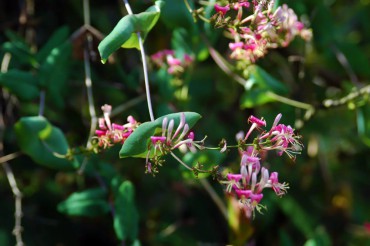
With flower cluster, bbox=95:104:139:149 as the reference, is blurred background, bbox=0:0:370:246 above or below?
below

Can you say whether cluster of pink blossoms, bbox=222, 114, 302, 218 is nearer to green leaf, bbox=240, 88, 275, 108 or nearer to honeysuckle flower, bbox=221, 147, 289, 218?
honeysuckle flower, bbox=221, 147, 289, 218

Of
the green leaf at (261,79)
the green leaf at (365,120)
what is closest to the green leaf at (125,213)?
the green leaf at (261,79)

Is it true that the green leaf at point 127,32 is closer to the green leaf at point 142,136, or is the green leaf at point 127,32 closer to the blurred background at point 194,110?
the green leaf at point 142,136

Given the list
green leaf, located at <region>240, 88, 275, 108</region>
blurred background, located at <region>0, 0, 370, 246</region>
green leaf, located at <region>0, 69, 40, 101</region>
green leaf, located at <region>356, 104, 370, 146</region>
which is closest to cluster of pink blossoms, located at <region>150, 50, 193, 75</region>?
blurred background, located at <region>0, 0, 370, 246</region>

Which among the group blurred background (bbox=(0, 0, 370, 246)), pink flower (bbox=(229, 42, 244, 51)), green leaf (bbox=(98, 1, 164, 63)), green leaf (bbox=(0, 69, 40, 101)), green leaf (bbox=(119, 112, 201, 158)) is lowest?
blurred background (bbox=(0, 0, 370, 246))

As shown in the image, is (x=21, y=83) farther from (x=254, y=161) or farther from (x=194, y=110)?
(x=254, y=161)

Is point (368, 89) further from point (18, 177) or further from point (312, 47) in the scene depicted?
point (18, 177)

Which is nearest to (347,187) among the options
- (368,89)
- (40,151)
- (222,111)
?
(222,111)

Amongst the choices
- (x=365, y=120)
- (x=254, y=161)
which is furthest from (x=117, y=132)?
(x=365, y=120)
